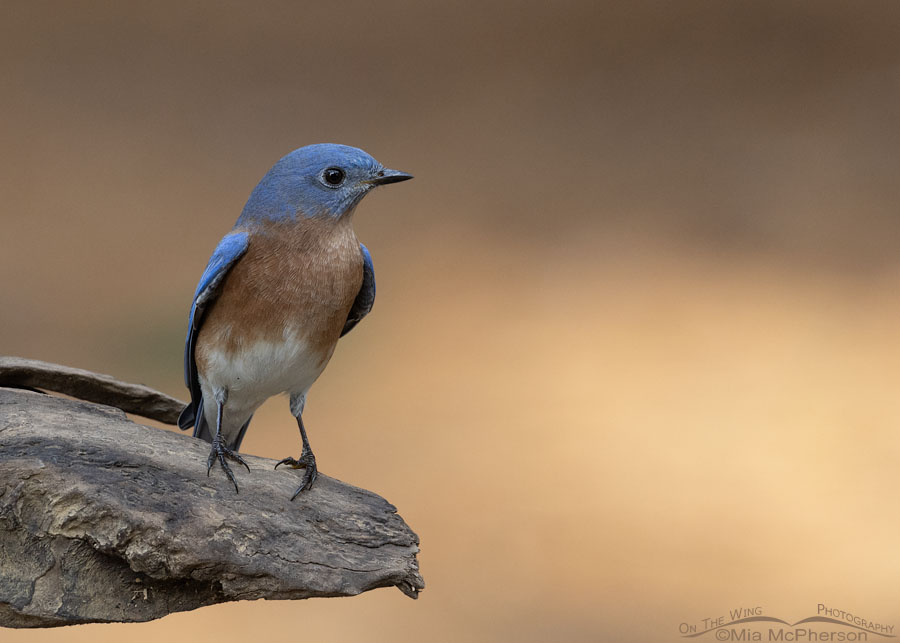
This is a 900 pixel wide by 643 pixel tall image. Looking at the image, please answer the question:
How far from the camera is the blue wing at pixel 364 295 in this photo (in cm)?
334

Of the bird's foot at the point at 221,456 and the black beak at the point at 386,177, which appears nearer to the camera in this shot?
the bird's foot at the point at 221,456

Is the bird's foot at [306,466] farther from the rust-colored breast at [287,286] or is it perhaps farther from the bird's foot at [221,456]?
the rust-colored breast at [287,286]

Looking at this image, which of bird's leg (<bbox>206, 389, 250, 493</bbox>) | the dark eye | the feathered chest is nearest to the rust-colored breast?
the feathered chest

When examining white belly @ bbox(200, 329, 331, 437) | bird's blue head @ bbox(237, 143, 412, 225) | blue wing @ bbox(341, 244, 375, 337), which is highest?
bird's blue head @ bbox(237, 143, 412, 225)

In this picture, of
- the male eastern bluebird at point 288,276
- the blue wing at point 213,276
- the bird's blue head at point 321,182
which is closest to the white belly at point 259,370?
the male eastern bluebird at point 288,276

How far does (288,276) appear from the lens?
117 inches

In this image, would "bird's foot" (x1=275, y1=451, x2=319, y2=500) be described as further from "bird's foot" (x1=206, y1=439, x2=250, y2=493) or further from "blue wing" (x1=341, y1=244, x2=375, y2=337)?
"blue wing" (x1=341, y1=244, x2=375, y2=337)

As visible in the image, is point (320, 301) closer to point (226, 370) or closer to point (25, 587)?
point (226, 370)

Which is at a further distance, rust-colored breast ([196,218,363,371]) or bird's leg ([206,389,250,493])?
rust-colored breast ([196,218,363,371])

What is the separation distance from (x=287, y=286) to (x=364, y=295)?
1.55ft

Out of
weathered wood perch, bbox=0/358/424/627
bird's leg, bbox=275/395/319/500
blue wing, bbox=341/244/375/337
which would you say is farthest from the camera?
blue wing, bbox=341/244/375/337

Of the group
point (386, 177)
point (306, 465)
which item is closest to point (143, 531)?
point (306, 465)

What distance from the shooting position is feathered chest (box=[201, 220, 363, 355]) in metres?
2.98

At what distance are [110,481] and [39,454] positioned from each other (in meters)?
0.22
